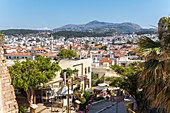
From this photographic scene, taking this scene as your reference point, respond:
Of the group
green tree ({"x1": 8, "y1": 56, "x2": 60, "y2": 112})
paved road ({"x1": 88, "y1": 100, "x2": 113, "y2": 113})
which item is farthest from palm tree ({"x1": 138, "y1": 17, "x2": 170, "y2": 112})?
paved road ({"x1": 88, "y1": 100, "x2": 113, "y2": 113})

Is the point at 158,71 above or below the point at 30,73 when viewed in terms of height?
above

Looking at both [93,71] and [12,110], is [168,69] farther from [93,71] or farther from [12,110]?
[93,71]

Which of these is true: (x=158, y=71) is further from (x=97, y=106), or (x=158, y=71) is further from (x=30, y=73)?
(x=97, y=106)

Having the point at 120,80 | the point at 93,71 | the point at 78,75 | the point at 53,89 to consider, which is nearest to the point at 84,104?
the point at 53,89

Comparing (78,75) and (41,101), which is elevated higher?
(78,75)

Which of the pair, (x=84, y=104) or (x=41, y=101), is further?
(x=41, y=101)

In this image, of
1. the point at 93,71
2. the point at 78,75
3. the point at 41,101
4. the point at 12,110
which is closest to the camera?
the point at 12,110

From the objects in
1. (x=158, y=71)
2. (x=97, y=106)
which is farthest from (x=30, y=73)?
(x=158, y=71)

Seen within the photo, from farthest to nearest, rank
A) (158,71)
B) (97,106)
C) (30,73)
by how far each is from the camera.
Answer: (97,106) → (30,73) → (158,71)

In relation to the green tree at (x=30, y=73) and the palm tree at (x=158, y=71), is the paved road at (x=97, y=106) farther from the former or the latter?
the palm tree at (x=158, y=71)

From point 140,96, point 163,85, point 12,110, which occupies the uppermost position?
point 163,85

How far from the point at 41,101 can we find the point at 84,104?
4852mm

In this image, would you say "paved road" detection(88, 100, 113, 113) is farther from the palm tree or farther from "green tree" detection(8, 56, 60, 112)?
the palm tree

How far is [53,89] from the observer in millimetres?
17688
